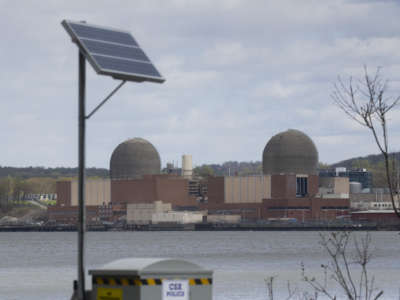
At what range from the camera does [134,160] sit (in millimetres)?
184000

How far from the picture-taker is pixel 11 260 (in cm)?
8312

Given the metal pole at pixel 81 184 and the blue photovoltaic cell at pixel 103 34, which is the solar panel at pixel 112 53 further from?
the metal pole at pixel 81 184

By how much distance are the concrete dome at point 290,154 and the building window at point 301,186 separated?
5.78 metres

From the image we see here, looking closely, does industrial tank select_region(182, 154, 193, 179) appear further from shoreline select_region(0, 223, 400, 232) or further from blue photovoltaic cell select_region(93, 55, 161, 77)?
blue photovoltaic cell select_region(93, 55, 161, 77)

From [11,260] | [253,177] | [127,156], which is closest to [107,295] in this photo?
[11,260]

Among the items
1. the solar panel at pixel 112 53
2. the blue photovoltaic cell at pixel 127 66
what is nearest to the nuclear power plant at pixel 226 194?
the solar panel at pixel 112 53

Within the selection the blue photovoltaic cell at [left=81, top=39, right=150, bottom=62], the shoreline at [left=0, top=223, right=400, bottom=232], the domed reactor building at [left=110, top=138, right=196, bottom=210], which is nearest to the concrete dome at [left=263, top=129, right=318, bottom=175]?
the shoreline at [left=0, top=223, right=400, bottom=232]

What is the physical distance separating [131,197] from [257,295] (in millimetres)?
131290

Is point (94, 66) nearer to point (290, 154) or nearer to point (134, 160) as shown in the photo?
point (290, 154)

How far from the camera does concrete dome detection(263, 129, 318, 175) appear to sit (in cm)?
17075

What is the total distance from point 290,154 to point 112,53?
523 ft

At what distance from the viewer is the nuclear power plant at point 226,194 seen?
16462 cm

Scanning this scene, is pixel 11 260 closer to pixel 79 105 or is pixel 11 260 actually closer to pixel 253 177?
pixel 79 105

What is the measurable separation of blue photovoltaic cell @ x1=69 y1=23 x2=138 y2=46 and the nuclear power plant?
149 m
